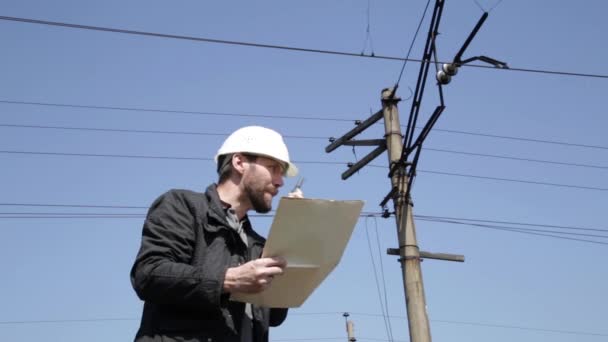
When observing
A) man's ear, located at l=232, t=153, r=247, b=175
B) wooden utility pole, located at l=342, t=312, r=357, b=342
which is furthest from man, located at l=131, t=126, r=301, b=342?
wooden utility pole, located at l=342, t=312, r=357, b=342

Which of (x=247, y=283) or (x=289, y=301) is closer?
(x=247, y=283)

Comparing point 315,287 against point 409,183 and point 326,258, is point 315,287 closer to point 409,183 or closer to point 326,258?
point 326,258

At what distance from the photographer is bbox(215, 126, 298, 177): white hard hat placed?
2533 millimetres

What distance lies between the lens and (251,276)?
6.73 feet

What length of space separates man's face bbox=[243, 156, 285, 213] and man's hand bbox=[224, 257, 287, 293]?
433 mm

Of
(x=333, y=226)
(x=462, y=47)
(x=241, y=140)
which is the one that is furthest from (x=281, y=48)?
(x=333, y=226)

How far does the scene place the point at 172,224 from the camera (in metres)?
2.21

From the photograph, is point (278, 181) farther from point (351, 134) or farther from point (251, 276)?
point (351, 134)

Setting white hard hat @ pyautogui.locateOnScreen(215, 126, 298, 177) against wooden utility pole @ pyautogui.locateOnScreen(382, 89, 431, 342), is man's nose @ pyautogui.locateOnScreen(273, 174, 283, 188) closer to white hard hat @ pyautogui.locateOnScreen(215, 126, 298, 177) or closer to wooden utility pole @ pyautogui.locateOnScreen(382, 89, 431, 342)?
white hard hat @ pyautogui.locateOnScreen(215, 126, 298, 177)

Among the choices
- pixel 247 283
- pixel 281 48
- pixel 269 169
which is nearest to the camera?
pixel 247 283

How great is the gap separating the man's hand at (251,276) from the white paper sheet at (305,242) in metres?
0.07

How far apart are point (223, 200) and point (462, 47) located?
4.85 meters

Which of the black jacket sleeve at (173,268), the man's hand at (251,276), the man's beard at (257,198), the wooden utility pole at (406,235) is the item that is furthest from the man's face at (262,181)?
the wooden utility pole at (406,235)

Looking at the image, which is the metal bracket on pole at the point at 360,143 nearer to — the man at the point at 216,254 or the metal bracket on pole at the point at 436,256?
the metal bracket on pole at the point at 436,256
